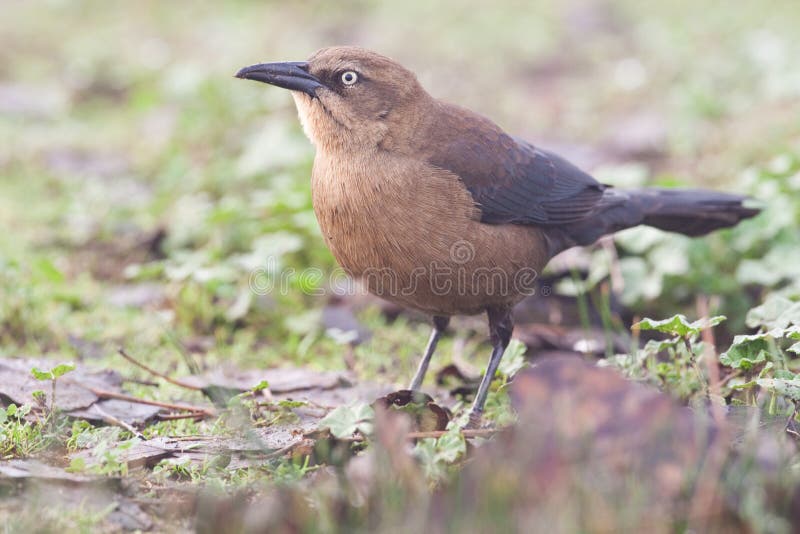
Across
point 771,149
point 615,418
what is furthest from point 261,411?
point 771,149

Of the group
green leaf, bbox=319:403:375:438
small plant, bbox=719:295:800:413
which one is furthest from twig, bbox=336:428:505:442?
small plant, bbox=719:295:800:413

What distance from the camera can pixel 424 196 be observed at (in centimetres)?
420

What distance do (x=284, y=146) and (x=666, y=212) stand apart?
2.92m

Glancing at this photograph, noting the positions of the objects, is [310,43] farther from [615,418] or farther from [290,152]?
[615,418]

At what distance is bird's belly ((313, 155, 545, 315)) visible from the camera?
4113mm

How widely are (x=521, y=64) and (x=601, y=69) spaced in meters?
0.83

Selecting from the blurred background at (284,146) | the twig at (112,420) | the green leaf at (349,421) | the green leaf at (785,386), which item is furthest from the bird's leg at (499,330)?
the twig at (112,420)

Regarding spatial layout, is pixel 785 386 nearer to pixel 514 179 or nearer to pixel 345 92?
pixel 514 179

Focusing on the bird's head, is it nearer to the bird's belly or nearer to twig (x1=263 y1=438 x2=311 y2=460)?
the bird's belly

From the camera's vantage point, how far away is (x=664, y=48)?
9.80 m

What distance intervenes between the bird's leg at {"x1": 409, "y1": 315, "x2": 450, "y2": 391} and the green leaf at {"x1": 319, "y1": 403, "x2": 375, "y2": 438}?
3.76 feet

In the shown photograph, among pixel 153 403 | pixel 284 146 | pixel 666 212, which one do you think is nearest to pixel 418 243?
pixel 153 403

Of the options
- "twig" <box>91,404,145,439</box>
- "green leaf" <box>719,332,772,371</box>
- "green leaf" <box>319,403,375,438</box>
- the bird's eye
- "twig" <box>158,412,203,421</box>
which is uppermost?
the bird's eye

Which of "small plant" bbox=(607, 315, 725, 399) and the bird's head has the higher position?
the bird's head
